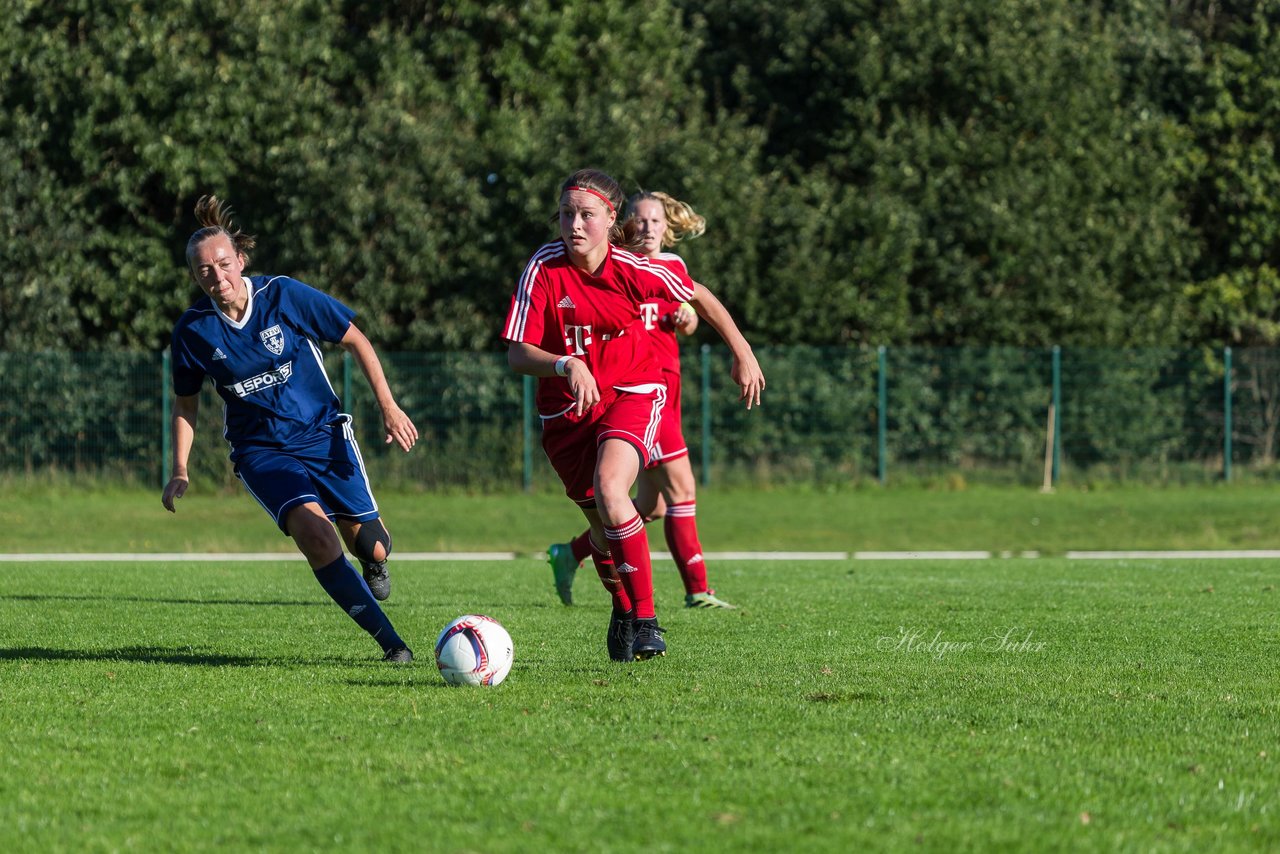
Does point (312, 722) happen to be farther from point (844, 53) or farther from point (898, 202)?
point (844, 53)

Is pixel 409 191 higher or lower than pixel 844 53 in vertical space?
lower

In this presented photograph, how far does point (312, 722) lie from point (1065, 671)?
3.08 metres

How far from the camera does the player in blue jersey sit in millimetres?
7000

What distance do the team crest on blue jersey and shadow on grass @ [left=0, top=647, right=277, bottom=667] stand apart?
141 cm

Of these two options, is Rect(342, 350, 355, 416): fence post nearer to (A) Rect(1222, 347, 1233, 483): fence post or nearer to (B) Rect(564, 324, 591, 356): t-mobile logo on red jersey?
(A) Rect(1222, 347, 1233, 483): fence post

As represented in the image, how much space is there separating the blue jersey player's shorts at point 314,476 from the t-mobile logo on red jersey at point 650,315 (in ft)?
4.95

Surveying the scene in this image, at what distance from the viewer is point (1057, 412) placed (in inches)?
972

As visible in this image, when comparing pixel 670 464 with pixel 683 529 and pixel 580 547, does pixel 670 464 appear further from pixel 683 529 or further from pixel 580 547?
pixel 580 547

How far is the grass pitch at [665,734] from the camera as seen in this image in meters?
3.91

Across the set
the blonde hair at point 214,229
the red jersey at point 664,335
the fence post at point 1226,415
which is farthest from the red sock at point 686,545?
the fence post at point 1226,415

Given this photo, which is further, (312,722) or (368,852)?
(312,722)

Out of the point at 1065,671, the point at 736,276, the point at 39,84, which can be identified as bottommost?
the point at 1065,671

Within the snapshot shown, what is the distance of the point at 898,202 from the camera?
26328 mm

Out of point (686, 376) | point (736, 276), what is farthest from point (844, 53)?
point (686, 376)
